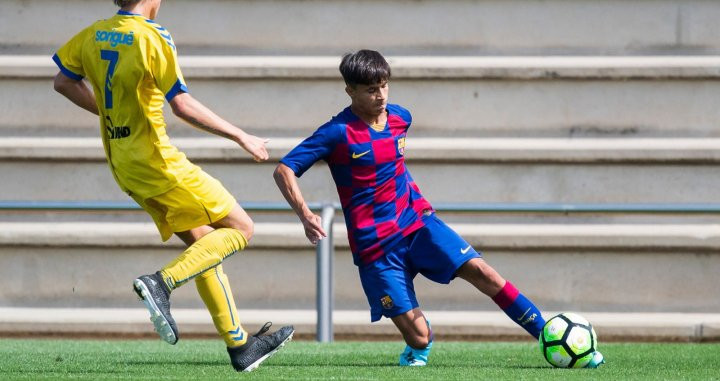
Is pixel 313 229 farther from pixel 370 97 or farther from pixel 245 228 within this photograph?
pixel 370 97

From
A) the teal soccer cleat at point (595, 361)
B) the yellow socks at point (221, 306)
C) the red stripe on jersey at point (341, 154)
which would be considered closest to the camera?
the yellow socks at point (221, 306)

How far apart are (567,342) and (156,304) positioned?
1.74 metres

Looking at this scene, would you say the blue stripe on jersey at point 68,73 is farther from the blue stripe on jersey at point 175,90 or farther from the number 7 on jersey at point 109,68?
the blue stripe on jersey at point 175,90

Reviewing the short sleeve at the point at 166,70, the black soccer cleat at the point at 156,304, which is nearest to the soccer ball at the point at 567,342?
the black soccer cleat at the point at 156,304

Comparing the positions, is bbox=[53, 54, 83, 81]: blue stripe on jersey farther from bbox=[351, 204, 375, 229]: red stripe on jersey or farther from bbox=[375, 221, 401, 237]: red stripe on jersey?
bbox=[375, 221, 401, 237]: red stripe on jersey

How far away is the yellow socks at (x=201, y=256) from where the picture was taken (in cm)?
479

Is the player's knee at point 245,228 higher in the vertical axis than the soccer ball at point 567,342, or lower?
higher

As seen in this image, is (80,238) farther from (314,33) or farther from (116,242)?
(314,33)

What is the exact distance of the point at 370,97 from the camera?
550cm

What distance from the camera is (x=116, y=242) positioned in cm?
862

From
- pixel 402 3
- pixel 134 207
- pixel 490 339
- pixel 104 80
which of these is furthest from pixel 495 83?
pixel 104 80

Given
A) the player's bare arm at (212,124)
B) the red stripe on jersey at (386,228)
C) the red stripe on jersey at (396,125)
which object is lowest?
the red stripe on jersey at (386,228)

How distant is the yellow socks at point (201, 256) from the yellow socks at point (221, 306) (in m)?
0.12

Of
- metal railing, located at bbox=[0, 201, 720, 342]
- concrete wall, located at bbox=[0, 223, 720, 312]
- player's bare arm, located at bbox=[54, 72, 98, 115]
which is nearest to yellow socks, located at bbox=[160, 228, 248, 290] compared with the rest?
player's bare arm, located at bbox=[54, 72, 98, 115]
